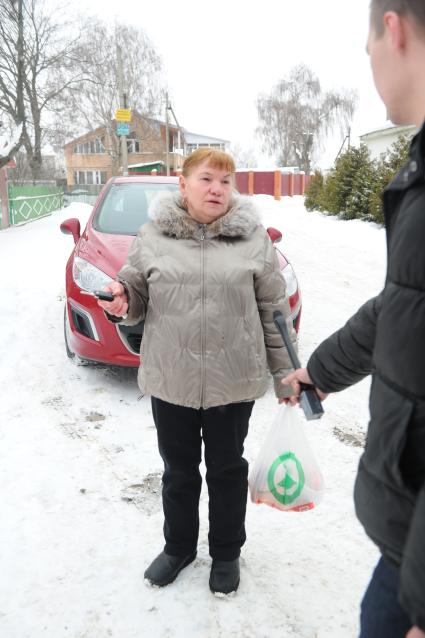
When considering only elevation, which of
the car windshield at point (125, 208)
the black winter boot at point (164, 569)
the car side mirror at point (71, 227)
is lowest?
the black winter boot at point (164, 569)

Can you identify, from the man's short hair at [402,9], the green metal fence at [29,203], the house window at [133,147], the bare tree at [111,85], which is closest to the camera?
the man's short hair at [402,9]

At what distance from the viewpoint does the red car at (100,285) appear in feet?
13.3

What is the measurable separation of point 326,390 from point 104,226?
3721 mm

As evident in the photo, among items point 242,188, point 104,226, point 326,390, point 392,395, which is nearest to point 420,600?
point 392,395

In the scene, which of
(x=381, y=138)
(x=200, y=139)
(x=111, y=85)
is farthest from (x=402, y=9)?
(x=200, y=139)

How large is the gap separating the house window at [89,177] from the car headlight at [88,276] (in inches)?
2373

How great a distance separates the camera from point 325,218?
54.3ft

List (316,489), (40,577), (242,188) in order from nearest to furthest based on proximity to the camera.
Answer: (316,489) < (40,577) < (242,188)

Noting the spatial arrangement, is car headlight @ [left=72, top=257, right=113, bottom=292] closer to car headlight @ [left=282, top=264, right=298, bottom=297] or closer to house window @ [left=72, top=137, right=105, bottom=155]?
car headlight @ [left=282, top=264, right=298, bottom=297]

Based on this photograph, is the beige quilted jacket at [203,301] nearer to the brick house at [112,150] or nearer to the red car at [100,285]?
the red car at [100,285]

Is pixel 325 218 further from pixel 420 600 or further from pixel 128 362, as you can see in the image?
pixel 420 600

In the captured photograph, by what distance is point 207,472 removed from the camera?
2320mm

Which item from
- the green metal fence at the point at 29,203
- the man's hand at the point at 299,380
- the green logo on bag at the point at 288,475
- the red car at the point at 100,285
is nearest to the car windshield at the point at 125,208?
the red car at the point at 100,285

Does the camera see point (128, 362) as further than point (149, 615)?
Yes
